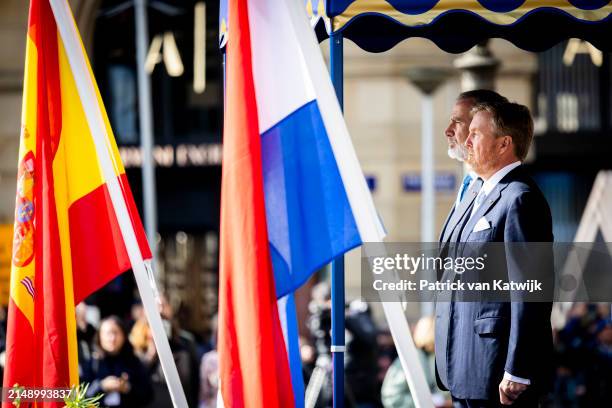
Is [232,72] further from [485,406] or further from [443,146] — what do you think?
[443,146]

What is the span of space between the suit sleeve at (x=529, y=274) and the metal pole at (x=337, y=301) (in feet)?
3.29

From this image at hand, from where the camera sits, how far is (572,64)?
20.2 m

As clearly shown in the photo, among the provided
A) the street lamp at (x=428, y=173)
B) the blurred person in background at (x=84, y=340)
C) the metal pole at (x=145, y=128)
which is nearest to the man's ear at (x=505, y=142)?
the blurred person in background at (x=84, y=340)

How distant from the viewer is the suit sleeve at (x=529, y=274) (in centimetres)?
501

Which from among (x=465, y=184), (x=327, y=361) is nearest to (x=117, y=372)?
(x=327, y=361)

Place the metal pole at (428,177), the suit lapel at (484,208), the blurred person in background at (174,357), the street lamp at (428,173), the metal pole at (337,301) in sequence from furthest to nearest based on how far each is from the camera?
the metal pole at (428,177) < the street lamp at (428,173) < the blurred person in background at (174,357) < the metal pole at (337,301) < the suit lapel at (484,208)

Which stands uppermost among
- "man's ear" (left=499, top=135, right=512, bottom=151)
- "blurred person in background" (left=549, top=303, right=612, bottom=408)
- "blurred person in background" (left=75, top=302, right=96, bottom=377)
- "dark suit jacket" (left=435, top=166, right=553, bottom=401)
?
"man's ear" (left=499, top=135, right=512, bottom=151)

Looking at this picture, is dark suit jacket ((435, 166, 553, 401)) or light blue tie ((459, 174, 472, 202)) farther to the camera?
light blue tie ((459, 174, 472, 202))

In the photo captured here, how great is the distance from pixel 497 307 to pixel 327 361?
17.0 ft

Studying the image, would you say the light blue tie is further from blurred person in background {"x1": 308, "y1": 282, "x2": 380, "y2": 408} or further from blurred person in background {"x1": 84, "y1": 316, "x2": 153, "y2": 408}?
blurred person in background {"x1": 308, "y1": 282, "x2": 380, "y2": 408}

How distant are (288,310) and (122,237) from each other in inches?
42.5

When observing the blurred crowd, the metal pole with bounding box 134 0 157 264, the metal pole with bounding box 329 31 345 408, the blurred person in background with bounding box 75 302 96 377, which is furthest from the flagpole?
the metal pole with bounding box 134 0 157 264

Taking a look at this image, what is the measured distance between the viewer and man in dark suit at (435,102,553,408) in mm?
5035

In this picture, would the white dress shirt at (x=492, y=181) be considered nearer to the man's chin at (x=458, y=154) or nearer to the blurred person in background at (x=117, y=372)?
the man's chin at (x=458, y=154)
